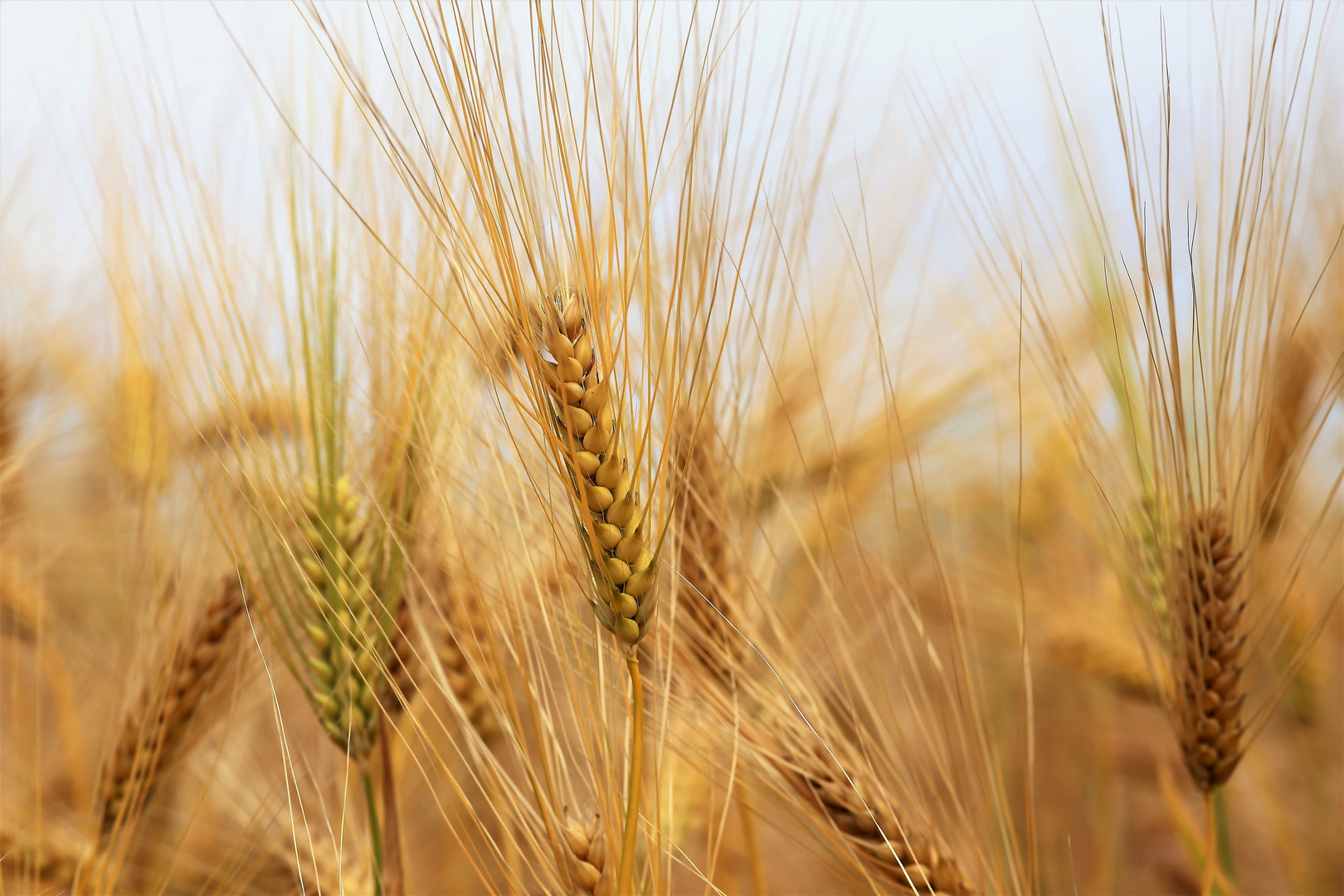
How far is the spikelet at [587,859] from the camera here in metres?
0.43

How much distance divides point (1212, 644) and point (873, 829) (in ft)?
0.84

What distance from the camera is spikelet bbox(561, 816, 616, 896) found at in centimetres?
43

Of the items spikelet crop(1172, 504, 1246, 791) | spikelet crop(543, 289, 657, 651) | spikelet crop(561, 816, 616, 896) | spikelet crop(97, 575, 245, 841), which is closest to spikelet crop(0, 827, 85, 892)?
spikelet crop(97, 575, 245, 841)

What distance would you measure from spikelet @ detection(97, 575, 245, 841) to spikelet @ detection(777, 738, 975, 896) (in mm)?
468

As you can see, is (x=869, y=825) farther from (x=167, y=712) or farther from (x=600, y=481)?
(x=167, y=712)

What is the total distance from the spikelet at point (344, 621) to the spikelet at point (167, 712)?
0.35ft

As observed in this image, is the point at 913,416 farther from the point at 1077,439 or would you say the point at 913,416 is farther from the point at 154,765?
the point at 154,765

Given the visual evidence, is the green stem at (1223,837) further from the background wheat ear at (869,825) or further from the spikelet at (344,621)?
the spikelet at (344,621)

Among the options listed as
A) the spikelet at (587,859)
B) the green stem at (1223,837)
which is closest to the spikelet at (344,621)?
the spikelet at (587,859)

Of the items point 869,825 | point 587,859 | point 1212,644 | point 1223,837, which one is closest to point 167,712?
point 587,859

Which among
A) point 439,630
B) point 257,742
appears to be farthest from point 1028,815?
point 257,742

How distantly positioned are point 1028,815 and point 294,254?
619 millimetres

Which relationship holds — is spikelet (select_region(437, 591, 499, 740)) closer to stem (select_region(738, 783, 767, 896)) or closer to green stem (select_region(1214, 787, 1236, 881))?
stem (select_region(738, 783, 767, 896))

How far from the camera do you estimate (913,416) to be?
99 centimetres
